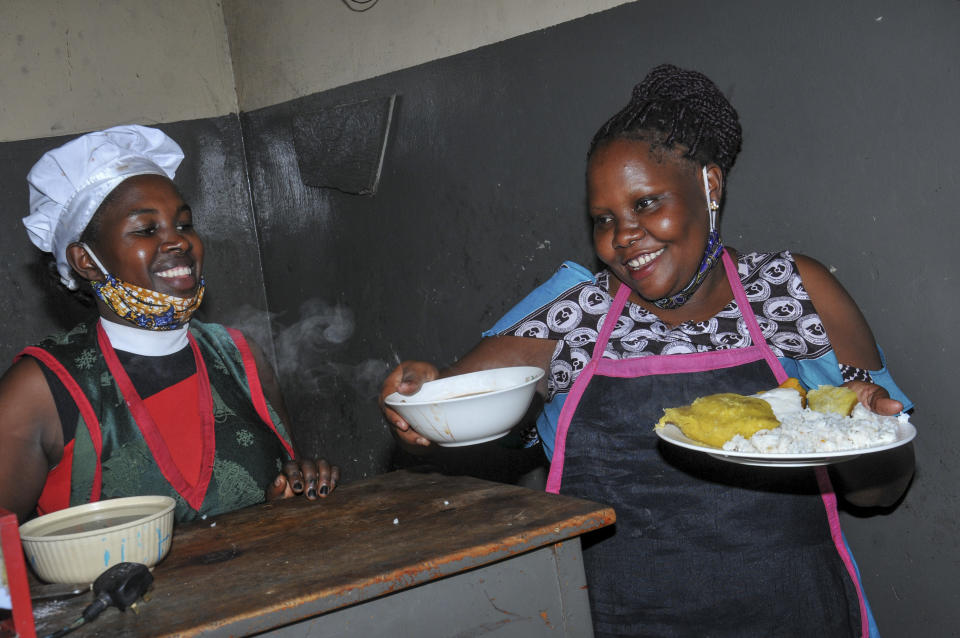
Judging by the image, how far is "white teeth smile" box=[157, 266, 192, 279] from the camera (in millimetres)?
2598

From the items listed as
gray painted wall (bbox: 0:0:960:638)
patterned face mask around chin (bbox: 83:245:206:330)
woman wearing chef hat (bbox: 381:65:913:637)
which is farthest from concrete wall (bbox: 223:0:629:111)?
patterned face mask around chin (bbox: 83:245:206:330)

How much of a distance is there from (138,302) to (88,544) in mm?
1183

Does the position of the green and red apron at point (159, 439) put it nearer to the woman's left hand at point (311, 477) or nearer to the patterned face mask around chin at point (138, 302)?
the patterned face mask around chin at point (138, 302)

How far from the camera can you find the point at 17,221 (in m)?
4.25

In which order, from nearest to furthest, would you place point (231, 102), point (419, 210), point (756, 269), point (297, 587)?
point (297, 587), point (756, 269), point (419, 210), point (231, 102)

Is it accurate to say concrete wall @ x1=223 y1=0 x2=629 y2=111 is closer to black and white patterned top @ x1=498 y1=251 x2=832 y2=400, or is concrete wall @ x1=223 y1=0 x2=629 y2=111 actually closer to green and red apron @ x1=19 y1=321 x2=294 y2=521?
black and white patterned top @ x1=498 y1=251 x2=832 y2=400

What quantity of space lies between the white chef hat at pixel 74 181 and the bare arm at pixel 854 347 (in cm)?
209

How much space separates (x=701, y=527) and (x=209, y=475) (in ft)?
4.72

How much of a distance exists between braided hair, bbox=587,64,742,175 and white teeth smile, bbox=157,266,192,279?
1324mm

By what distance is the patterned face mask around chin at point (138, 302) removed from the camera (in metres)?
2.57

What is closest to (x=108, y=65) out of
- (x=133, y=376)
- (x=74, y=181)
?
(x=74, y=181)

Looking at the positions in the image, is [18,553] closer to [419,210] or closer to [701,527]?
[701,527]

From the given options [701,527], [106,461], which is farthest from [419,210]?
[701,527]

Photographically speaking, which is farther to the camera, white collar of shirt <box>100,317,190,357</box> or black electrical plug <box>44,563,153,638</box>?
white collar of shirt <box>100,317,190,357</box>
